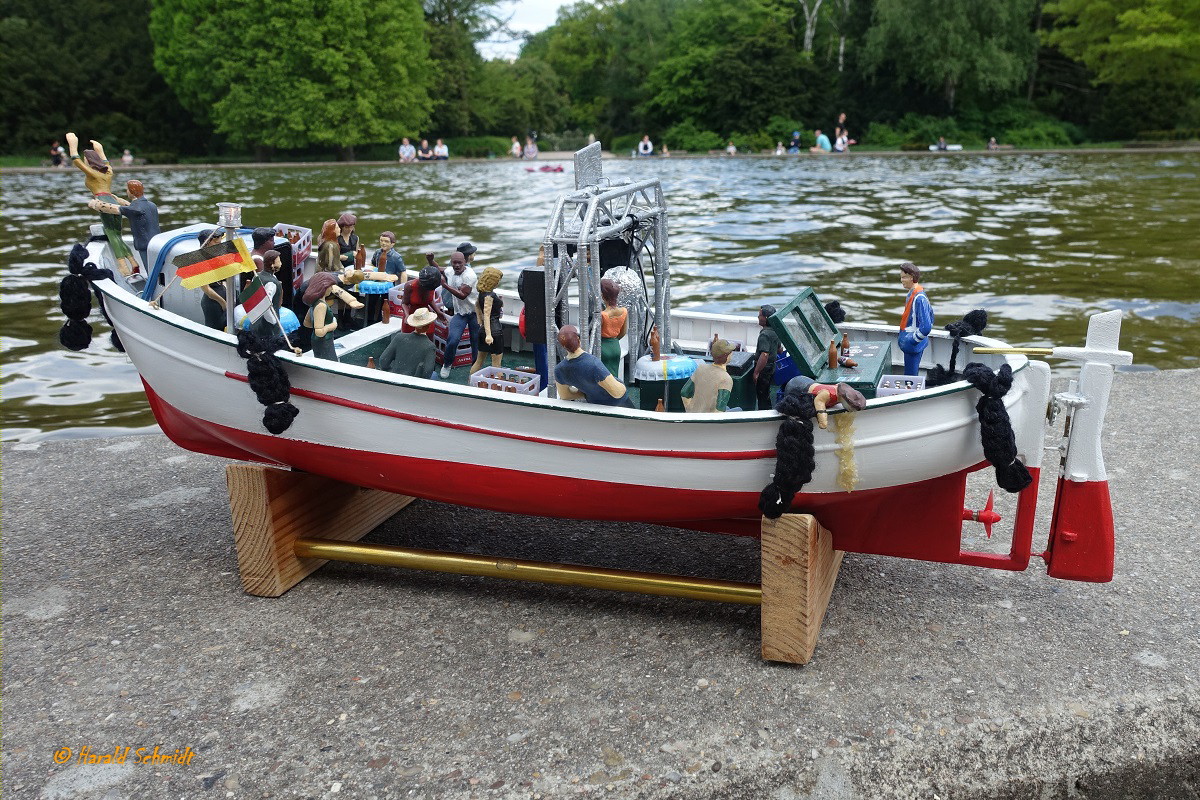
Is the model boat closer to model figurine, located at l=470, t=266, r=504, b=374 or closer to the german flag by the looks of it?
the german flag

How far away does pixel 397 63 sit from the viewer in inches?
2437

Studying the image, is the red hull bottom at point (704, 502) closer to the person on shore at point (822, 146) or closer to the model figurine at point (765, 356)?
the model figurine at point (765, 356)

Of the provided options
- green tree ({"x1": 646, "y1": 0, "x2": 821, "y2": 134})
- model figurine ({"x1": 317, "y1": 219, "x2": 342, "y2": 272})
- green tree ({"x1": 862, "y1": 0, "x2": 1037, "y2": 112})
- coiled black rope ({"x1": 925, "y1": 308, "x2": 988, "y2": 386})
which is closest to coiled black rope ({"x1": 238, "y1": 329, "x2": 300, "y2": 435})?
model figurine ({"x1": 317, "y1": 219, "x2": 342, "y2": 272})

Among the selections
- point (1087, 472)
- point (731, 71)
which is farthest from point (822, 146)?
point (1087, 472)

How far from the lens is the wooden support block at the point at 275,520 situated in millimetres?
6547

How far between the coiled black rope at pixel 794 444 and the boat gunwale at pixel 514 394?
0.29ft

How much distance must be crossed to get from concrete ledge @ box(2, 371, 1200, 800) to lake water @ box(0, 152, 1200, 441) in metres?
6.51

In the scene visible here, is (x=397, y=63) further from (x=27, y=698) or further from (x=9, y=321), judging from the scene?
(x=27, y=698)

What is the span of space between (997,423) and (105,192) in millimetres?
6688

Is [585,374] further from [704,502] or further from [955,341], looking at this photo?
[955,341]

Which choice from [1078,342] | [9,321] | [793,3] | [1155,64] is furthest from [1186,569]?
[793,3]

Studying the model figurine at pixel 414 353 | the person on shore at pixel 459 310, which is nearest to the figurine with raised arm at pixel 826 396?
the model figurine at pixel 414 353

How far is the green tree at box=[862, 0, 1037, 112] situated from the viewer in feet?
195

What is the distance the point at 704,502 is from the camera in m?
5.87
